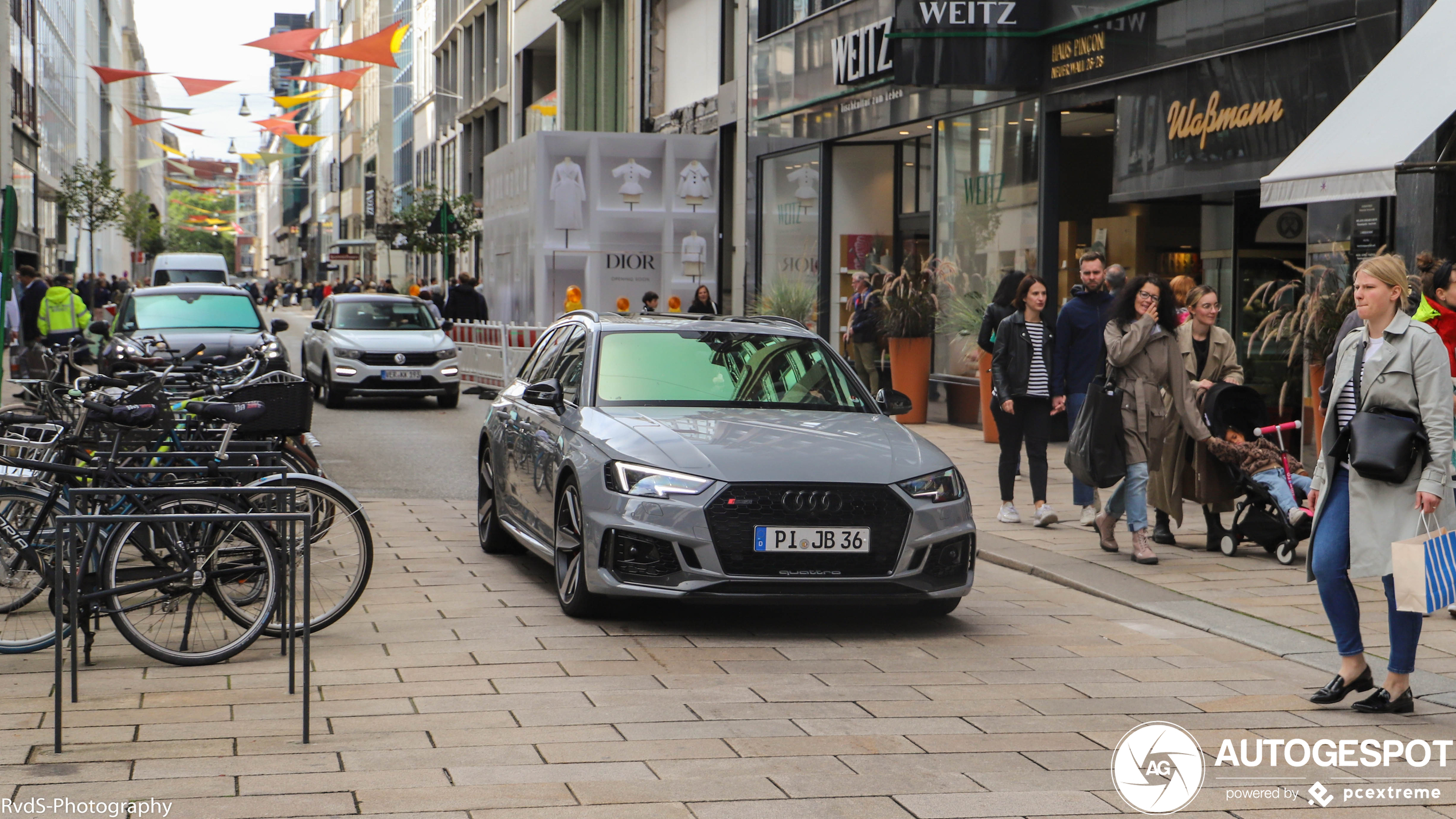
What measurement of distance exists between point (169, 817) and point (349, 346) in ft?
57.4

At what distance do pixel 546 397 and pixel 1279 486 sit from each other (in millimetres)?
4409

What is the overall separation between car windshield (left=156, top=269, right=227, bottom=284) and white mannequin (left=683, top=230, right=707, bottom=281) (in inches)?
594

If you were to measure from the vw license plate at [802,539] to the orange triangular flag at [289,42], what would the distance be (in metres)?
26.0

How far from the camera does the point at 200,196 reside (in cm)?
18388

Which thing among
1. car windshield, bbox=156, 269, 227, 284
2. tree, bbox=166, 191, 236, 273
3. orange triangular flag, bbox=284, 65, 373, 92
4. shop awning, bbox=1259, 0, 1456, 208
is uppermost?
tree, bbox=166, 191, 236, 273

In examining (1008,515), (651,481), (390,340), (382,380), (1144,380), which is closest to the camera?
(651,481)

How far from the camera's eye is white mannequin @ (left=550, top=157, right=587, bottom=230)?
26.1 metres

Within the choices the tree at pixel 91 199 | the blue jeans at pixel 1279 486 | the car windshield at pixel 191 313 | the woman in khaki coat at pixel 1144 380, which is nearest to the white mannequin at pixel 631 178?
the car windshield at pixel 191 313

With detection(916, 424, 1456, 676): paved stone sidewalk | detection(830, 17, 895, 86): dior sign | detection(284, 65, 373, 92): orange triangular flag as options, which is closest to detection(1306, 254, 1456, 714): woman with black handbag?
detection(916, 424, 1456, 676): paved stone sidewalk

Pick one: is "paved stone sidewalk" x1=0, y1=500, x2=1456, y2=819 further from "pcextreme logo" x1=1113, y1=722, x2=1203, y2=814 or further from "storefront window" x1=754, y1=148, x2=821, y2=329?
"storefront window" x1=754, y1=148, x2=821, y2=329

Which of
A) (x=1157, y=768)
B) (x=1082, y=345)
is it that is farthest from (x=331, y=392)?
(x=1157, y=768)

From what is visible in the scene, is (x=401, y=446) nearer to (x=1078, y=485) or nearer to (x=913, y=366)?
(x=913, y=366)

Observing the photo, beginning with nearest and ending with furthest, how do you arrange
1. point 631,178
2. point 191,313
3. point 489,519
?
point 489,519 → point 191,313 → point 631,178

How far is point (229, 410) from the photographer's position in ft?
23.9
